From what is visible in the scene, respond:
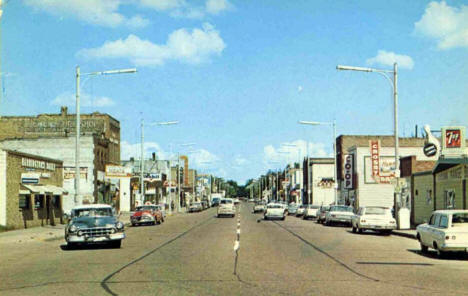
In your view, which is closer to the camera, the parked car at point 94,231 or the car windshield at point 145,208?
the parked car at point 94,231

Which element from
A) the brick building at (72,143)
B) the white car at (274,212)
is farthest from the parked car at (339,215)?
the brick building at (72,143)

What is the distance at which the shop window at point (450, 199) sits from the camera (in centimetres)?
3637

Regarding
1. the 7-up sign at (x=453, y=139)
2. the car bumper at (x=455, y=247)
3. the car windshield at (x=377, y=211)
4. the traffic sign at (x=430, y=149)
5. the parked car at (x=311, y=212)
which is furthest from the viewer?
the parked car at (x=311, y=212)

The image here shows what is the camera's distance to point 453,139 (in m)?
34.7

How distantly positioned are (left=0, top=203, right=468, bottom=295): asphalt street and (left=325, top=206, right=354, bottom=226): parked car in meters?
19.2

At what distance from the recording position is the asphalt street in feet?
40.2

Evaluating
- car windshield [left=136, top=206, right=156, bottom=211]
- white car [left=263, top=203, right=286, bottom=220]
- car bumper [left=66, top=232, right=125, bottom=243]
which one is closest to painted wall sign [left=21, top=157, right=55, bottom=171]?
car windshield [left=136, top=206, right=156, bottom=211]

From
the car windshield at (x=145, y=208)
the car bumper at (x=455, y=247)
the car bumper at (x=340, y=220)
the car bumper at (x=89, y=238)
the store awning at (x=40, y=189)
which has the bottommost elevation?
the car bumper at (x=340, y=220)

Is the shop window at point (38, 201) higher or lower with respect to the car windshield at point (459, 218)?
lower

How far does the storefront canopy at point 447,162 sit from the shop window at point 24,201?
24.8 metres

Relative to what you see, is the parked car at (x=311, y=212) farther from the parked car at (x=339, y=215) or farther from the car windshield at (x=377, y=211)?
the car windshield at (x=377, y=211)

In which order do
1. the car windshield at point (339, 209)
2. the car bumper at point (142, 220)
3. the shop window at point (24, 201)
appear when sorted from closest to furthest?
the shop window at point (24, 201)
the car windshield at point (339, 209)
the car bumper at point (142, 220)

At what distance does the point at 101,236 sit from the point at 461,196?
20.9 m

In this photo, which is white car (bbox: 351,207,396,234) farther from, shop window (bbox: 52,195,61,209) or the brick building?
shop window (bbox: 52,195,61,209)
